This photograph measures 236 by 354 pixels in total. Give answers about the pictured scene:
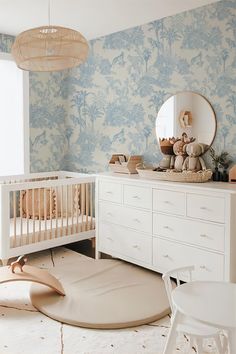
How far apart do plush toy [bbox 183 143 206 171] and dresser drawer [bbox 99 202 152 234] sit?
53 cm

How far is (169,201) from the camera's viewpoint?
3080mm

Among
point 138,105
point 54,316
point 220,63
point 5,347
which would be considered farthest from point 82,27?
point 5,347

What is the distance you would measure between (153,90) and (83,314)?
7.18 ft

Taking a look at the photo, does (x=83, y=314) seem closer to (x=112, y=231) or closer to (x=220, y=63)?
(x=112, y=231)

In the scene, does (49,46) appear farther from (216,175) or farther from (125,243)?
(125,243)

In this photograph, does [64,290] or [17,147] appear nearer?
[64,290]

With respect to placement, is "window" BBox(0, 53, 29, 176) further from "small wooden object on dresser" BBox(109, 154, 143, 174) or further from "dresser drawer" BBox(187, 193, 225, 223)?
"dresser drawer" BBox(187, 193, 225, 223)

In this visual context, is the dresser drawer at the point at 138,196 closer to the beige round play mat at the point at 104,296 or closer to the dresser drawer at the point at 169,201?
the dresser drawer at the point at 169,201

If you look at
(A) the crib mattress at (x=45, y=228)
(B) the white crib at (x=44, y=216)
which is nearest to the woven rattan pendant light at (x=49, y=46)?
(B) the white crib at (x=44, y=216)

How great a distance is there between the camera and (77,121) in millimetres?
4672

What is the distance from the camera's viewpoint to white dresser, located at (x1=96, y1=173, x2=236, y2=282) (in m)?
2.73

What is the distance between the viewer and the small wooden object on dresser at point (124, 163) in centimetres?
374

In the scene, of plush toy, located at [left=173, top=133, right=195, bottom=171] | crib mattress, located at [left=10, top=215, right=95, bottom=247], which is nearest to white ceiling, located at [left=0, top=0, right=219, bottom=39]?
plush toy, located at [left=173, top=133, right=195, bottom=171]

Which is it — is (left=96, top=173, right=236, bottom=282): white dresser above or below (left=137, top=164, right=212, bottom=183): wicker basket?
below
